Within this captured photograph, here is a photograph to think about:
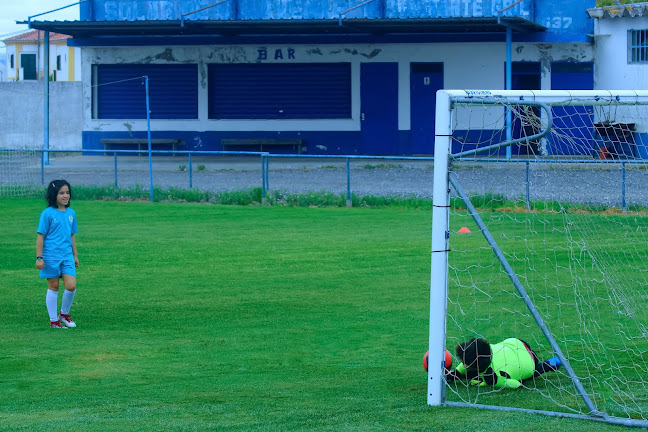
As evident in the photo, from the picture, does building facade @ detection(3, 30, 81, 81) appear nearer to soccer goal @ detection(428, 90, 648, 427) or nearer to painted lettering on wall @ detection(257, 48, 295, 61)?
painted lettering on wall @ detection(257, 48, 295, 61)

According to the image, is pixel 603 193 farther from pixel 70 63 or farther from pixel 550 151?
pixel 70 63

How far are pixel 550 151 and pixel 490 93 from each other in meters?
5.36

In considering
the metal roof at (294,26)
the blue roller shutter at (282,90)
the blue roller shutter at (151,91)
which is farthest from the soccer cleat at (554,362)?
the blue roller shutter at (151,91)

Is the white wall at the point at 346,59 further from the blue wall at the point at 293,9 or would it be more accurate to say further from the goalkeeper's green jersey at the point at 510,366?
the goalkeeper's green jersey at the point at 510,366

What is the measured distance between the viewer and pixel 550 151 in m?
11.8

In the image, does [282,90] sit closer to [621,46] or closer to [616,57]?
[616,57]

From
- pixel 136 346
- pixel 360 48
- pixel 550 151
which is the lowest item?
pixel 136 346

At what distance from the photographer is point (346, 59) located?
33031mm

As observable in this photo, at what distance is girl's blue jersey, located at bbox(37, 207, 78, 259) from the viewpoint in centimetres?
928

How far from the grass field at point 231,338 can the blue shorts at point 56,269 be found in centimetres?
56

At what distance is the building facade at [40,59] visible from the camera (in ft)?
213

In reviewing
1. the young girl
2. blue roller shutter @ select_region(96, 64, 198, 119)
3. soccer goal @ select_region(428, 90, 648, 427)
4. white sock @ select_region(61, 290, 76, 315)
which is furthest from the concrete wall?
white sock @ select_region(61, 290, 76, 315)

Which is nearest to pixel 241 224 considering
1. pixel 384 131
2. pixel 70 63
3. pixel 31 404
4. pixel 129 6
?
pixel 31 404

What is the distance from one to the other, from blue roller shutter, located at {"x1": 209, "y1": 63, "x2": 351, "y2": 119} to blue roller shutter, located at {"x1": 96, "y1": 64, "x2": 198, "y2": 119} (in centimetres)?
90
